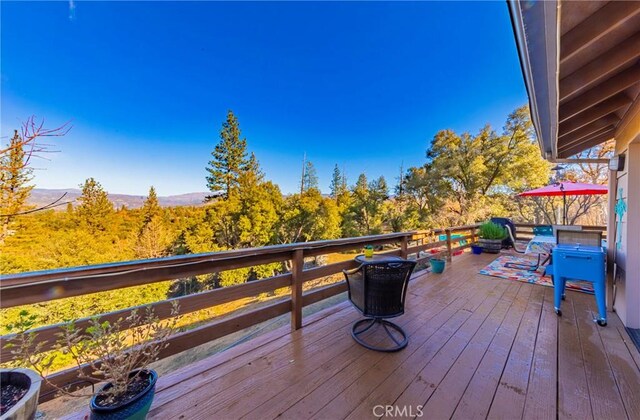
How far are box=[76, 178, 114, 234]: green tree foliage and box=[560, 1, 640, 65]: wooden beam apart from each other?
830 inches

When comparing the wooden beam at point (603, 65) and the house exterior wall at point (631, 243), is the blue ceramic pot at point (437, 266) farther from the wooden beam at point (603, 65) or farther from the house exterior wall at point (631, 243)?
the wooden beam at point (603, 65)

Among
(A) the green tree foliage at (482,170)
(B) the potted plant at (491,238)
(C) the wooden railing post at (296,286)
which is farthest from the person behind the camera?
(A) the green tree foliage at (482,170)

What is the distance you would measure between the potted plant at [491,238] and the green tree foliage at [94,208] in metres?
20.7

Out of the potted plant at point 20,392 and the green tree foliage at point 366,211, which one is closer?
the potted plant at point 20,392

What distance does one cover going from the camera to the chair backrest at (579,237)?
9.66 ft

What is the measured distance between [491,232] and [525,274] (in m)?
2.21

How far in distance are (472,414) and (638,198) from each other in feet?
8.97

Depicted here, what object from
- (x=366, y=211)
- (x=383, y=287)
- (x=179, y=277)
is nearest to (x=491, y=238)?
(x=383, y=287)

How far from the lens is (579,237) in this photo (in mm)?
3057

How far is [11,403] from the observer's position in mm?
903

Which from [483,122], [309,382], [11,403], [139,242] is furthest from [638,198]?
[139,242]

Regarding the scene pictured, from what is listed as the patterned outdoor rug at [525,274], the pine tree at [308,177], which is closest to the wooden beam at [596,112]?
the patterned outdoor rug at [525,274]

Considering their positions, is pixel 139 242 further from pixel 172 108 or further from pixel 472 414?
pixel 472 414

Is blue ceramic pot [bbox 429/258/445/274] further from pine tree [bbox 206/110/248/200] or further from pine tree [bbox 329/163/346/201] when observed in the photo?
pine tree [bbox 329/163/346/201]
